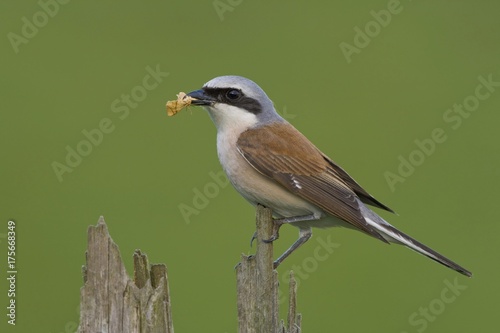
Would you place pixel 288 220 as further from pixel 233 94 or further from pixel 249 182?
pixel 233 94

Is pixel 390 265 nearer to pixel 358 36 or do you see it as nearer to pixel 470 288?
pixel 470 288

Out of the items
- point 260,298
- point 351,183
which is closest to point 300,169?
point 351,183

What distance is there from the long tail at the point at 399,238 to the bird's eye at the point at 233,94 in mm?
1251

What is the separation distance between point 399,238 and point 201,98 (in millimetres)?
1800

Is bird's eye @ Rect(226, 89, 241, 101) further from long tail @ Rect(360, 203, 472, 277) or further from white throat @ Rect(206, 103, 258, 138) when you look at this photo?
long tail @ Rect(360, 203, 472, 277)

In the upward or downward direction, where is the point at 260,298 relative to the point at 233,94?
downward

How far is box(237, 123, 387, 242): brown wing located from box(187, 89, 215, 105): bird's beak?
358 millimetres

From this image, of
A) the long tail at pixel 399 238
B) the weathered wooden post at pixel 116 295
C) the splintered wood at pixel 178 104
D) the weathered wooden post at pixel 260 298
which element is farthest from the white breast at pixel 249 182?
the weathered wooden post at pixel 116 295

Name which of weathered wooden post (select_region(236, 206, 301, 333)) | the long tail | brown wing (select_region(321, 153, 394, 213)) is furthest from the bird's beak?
weathered wooden post (select_region(236, 206, 301, 333))

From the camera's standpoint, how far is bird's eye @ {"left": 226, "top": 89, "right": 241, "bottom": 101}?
268 inches

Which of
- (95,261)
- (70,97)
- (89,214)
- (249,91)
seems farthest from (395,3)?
(95,261)

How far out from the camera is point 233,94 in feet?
22.4

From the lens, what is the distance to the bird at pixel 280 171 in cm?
648

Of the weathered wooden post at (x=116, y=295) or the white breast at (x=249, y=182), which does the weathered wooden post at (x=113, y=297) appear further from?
the white breast at (x=249, y=182)
